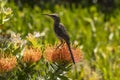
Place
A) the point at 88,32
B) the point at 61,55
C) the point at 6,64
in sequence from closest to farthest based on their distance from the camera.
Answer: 1. the point at 6,64
2. the point at 61,55
3. the point at 88,32

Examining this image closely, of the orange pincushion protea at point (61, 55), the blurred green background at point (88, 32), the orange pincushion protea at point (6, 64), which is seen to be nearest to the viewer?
the orange pincushion protea at point (6, 64)

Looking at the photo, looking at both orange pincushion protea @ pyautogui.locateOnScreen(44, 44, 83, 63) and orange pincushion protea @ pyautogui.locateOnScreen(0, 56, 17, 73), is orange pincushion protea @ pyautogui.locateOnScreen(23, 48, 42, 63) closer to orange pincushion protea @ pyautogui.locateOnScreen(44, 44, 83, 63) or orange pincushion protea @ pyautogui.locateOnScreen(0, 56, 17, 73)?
orange pincushion protea @ pyautogui.locateOnScreen(44, 44, 83, 63)

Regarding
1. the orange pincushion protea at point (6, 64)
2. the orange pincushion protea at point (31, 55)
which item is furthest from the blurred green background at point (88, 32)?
the orange pincushion protea at point (6, 64)

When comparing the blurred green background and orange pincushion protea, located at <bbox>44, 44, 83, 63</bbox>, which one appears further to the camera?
the blurred green background

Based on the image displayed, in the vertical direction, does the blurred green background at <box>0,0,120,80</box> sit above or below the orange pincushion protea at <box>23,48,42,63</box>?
A: below

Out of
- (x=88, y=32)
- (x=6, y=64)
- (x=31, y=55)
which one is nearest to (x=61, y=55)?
(x=31, y=55)

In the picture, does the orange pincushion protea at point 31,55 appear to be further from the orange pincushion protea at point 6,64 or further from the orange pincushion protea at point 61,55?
the orange pincushion protea at point 6,64

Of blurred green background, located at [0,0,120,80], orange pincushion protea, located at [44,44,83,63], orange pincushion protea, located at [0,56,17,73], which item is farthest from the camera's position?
blurred green background, located at [0,0,120,80]

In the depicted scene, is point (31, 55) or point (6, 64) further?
point (31, 55)

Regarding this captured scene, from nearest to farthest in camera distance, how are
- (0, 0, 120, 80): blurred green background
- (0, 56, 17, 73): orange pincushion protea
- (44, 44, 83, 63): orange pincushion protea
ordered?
(0, 56, 17, 73): orange pincushion protea, (44, 44, 83, 63): orange pincushion protea, (0, 0, 120, 80): blurred green background

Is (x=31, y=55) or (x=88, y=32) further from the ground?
(x=31, y=55)

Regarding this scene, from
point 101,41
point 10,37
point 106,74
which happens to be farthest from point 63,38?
point 101,41

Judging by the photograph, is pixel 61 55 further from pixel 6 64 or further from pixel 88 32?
pixel 88 32

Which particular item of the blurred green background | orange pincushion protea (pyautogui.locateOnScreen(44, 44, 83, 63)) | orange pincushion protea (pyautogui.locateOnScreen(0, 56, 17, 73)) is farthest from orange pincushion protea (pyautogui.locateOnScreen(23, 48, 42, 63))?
the blurred green background
